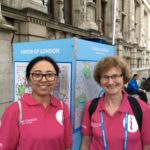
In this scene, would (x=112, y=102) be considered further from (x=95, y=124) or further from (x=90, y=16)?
(x=90, y=16)

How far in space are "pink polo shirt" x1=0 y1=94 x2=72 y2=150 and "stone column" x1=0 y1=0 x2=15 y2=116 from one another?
530cm

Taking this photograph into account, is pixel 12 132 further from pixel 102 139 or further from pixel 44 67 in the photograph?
pixel 102 139

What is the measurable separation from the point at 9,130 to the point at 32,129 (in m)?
0.17

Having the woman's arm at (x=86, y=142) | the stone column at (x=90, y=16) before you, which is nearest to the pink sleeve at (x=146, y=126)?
the woman's arm at (x=86, y=142)

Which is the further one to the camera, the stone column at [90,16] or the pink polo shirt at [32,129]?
the stone column at [90,16]

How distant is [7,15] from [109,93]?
6928mm

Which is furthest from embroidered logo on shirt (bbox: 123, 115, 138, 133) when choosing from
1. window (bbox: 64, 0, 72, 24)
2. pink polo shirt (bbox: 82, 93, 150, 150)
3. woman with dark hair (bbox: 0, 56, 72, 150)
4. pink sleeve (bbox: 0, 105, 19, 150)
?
window (bbox: 64, 0, 72, 24)

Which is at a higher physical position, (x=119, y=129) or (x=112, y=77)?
(x=112, y=77)

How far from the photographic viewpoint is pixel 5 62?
771cm

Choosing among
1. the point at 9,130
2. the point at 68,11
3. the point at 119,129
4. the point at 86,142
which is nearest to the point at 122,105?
the point at 119,129

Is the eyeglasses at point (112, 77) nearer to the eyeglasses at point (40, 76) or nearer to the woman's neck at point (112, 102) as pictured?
the woman's neck at point (112, 102)

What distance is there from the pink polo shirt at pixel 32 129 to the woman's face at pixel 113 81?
50 cm

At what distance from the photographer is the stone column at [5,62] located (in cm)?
757

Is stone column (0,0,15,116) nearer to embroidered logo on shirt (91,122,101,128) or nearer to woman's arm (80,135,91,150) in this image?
woman's arm (80,135,91,150)
